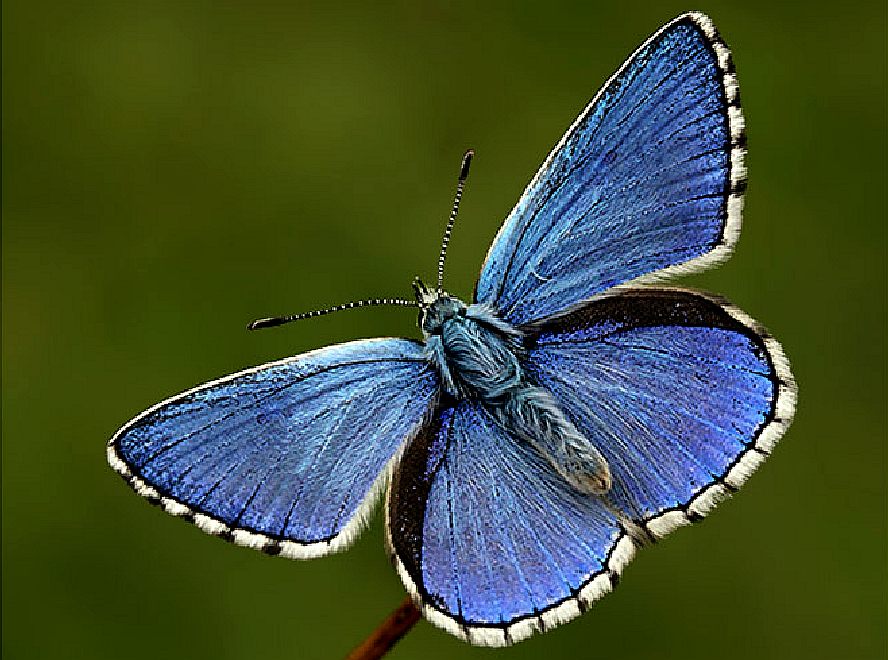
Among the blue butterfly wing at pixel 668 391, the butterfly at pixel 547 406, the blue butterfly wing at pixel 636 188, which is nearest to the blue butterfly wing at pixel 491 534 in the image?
the butterfly at pixel 547 406

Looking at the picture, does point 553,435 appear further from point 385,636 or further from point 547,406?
point 385,636

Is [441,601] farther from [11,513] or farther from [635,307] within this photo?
[11,513]

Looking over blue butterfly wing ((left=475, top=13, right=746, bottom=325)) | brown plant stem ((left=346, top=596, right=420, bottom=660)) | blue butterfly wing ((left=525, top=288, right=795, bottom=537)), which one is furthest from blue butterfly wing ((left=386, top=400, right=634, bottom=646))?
brown plant stem ((left=346, top=596, right=420, bottom=660))

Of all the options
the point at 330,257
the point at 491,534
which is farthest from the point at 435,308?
the point at 330,257

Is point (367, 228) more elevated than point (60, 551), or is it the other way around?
point (367, 228)

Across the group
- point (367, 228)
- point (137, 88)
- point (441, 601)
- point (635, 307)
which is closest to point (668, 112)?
point (635, 307)

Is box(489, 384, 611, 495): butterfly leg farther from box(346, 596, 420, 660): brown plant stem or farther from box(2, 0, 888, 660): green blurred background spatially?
box(2, 0, 888, 660): green blurred background
